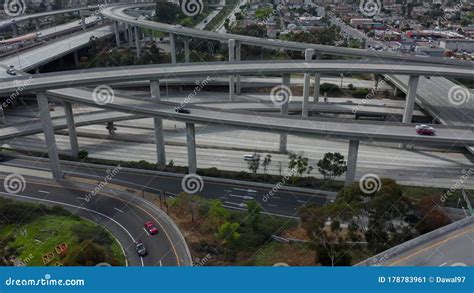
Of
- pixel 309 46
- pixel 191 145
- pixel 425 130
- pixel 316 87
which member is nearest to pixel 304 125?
pixel 425 130

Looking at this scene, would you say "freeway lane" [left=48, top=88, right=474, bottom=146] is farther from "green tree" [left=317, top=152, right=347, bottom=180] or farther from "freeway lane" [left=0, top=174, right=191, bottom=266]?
"freeway lane" [left=0, top=174, right=191, bottom=266]

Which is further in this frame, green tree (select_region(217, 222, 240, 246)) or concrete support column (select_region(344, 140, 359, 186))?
concrete support column (select_region(344, 140, 359, 186))

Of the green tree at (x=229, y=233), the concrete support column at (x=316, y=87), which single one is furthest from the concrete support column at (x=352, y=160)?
the concrete support column at (x=316, y=87)

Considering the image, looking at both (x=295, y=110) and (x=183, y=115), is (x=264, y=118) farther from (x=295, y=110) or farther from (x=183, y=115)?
(x=295, y=110)

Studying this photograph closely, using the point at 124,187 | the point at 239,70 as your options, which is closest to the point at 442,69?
the point at 239,70

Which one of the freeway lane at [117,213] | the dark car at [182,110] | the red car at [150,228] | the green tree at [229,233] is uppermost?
the dark car at [182,110]

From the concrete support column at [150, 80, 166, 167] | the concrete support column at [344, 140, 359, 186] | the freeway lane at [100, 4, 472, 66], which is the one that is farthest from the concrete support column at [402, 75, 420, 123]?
the concrete support column at [150, 80, 166, 167]

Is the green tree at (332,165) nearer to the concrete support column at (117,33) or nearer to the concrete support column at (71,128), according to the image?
the concrete support column at (71,128)
